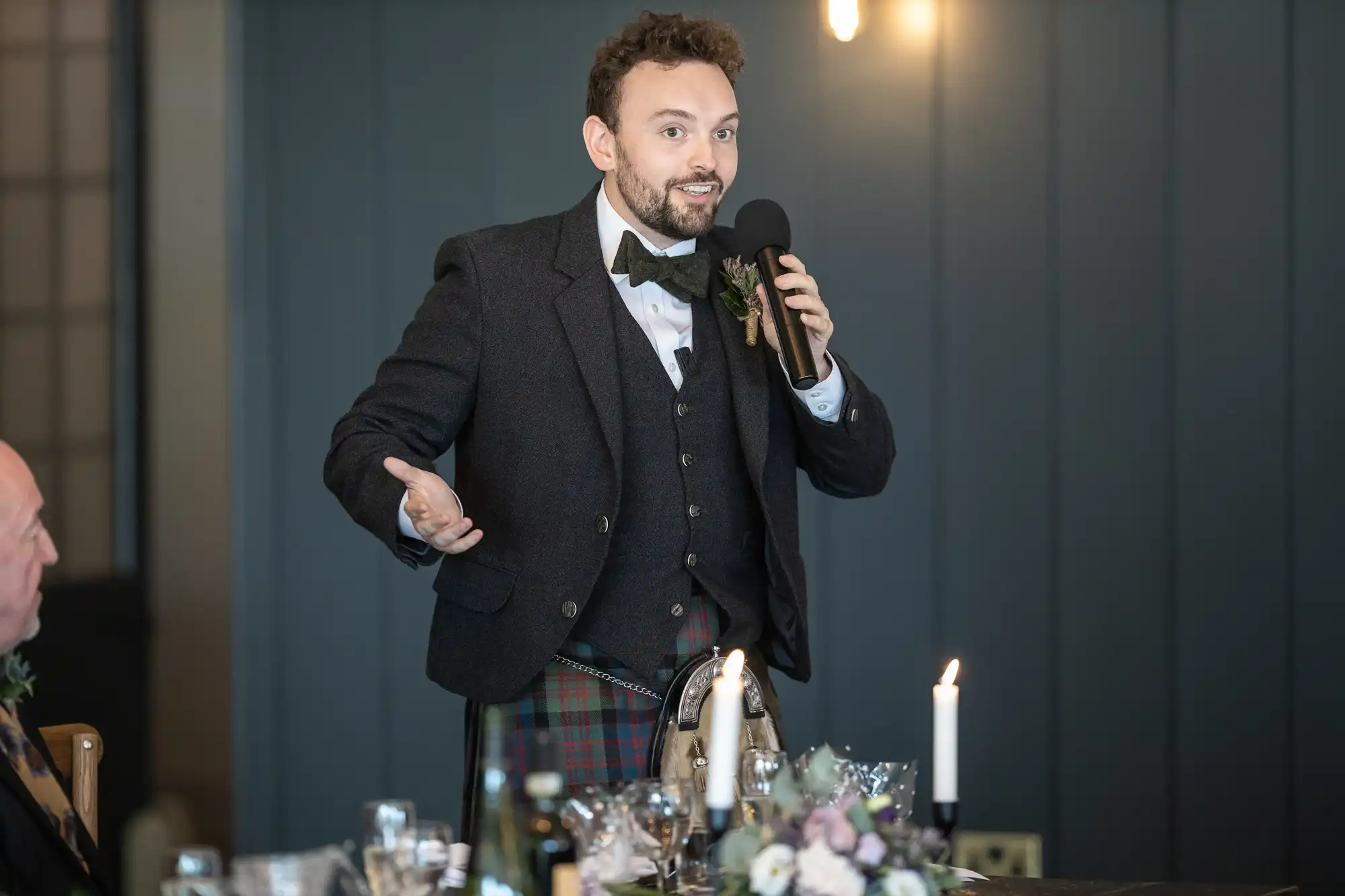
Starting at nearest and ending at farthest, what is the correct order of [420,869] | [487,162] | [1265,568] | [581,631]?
[420,869] → [581,631] → [1265,568] → [487,162]

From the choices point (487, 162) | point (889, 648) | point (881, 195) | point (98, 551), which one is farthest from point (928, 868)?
point (98, 551)

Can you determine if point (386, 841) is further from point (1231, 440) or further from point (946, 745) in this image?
point (1231, 440)

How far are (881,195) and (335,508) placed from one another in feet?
4.62

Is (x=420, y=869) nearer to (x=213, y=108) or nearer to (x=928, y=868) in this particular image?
(x=928, y=868)

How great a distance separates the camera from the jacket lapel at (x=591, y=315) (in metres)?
2.01

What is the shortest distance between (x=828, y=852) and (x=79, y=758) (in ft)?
3.21

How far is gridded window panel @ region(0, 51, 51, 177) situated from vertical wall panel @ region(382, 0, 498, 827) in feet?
2.53

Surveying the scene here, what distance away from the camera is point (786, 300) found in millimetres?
1924

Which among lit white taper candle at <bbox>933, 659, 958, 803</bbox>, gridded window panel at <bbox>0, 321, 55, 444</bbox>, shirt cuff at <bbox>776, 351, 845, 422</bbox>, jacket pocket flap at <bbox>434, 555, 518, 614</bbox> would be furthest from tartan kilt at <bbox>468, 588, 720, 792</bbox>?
gridded window panel at <bbox>0, 321, 55, 444</bbox>

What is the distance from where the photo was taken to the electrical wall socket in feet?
9.04

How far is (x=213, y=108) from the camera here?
344cm

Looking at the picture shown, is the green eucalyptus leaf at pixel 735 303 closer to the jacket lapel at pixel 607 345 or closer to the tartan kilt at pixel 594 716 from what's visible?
the jacket lapel at pixel 607 345

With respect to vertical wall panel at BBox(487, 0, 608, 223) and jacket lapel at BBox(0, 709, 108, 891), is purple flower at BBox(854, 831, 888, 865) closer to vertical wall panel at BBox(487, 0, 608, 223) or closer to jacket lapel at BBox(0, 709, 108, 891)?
jacket lapel at BBox(0, 709, 108, 891)

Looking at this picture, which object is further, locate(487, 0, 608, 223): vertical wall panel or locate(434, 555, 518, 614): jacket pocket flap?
locate(487, 0, 608, 223): vertical wall panel
